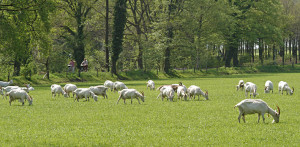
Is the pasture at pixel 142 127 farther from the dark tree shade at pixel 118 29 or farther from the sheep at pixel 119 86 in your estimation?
the dark tree shade at pixel 118 29

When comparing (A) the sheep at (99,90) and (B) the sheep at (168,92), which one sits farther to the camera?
(A) the sheep at (99,90)

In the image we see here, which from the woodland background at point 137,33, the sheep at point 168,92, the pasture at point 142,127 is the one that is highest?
the woodland background at point 137,33

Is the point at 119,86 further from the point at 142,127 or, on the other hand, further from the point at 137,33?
the point at 137,33

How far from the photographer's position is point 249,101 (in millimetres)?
15203

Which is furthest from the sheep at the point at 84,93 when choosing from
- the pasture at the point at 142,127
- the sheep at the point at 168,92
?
the sheep at the point at 168,92

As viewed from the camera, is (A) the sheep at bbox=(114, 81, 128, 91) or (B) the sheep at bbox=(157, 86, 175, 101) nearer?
(B) the sheep at bbox=(157, 86, 175, 101)

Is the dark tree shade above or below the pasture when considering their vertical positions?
above

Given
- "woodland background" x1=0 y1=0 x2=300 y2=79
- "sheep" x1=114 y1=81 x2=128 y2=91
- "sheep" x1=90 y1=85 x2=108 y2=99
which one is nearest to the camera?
"sheep" x1=90 y1=85 x2=108 y2=99

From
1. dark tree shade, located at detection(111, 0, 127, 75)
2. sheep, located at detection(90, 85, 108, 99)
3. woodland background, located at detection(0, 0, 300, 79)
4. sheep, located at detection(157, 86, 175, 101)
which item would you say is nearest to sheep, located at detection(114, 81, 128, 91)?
sheep, located at detection(90, 85, 108, 99)

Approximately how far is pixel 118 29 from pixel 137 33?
7.80 m

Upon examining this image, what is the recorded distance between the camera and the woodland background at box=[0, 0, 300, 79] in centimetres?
4822

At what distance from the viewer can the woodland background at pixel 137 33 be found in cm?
4822

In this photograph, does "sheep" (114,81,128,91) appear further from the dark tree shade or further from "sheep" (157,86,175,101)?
the dark tree shade

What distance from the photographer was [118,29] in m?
57.5
